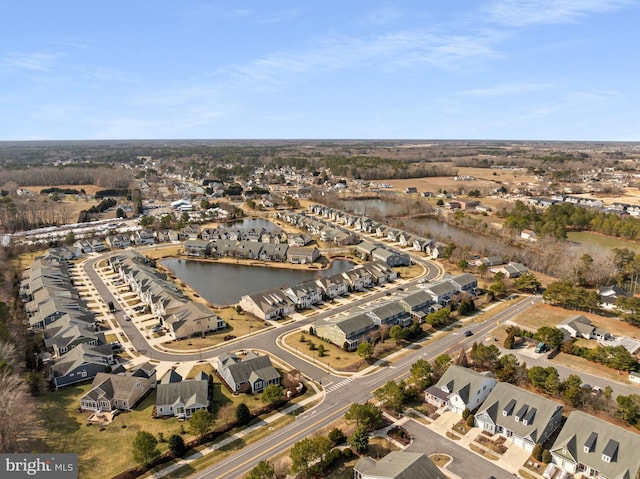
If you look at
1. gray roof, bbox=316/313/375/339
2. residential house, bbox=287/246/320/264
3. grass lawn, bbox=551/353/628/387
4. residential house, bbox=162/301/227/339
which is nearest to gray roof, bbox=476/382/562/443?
grass lawn, bbox=551/353/628/387

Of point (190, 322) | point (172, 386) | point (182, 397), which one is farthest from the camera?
point (190, 322)

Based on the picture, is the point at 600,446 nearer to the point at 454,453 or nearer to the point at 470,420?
the point at 470,420

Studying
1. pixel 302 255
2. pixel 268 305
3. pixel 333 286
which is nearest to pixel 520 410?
pixel 268 305

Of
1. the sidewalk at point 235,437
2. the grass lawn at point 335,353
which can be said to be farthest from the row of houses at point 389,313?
the sidewalk at point 235,437

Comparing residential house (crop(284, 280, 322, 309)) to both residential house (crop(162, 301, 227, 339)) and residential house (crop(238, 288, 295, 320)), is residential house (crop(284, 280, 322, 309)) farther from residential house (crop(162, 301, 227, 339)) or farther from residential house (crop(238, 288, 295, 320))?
residential house (crop(162, 301, 227, 339))

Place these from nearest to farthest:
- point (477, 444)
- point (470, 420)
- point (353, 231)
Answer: point (477, 444), point (470, 420), point (353, 231)
